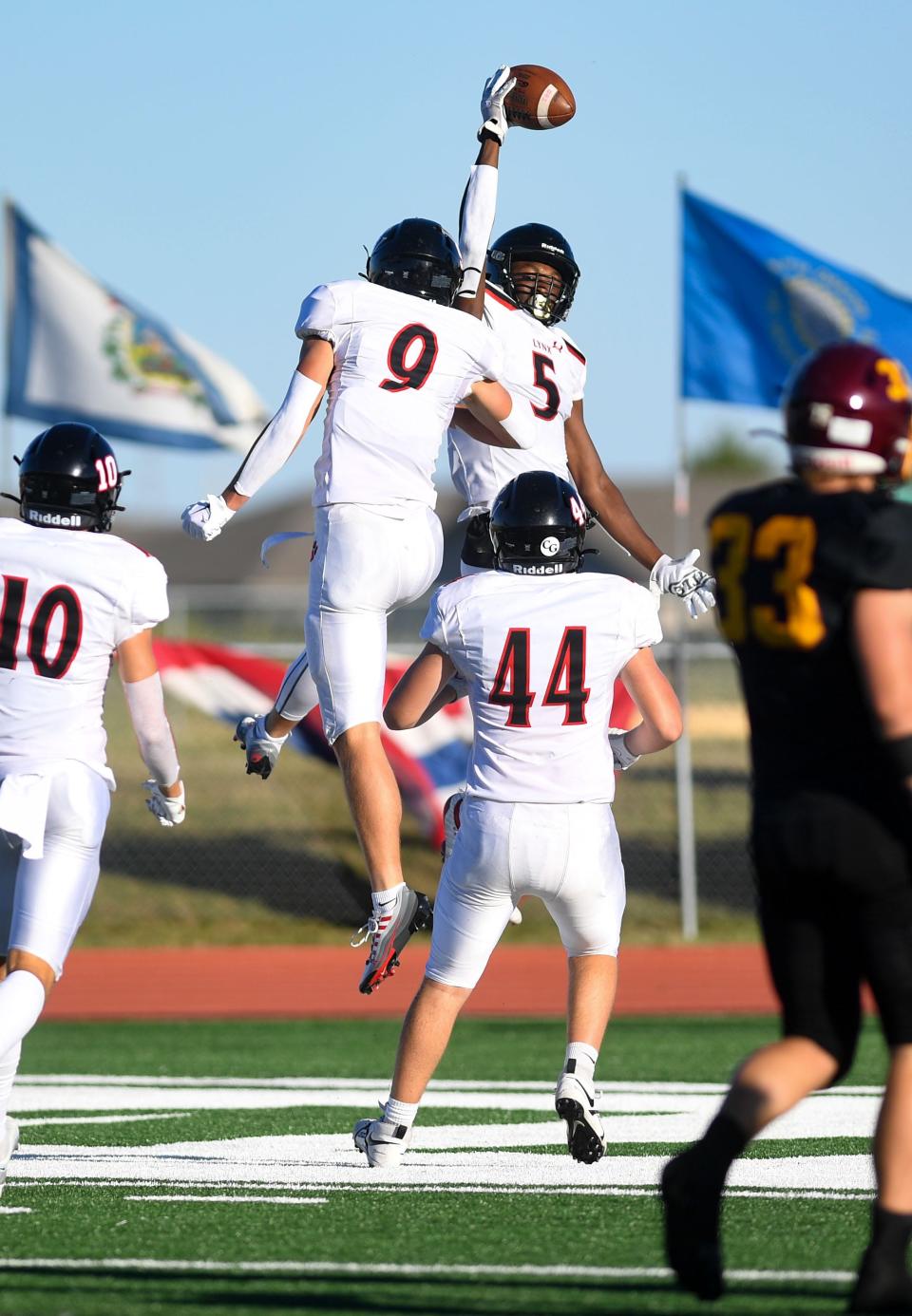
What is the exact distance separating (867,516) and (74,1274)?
2348 mm

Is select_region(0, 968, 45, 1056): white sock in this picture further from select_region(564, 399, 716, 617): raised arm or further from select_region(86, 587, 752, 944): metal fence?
select_region(86, 587, 752, 944): metal fence

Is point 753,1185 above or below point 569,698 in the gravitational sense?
below

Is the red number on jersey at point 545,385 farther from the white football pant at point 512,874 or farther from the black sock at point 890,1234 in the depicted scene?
the black sock at point 890,1234

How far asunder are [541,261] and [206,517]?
1.76m

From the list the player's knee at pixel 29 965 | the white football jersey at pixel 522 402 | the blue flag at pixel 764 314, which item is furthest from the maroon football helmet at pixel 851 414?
the blue flag at pixel 764 314

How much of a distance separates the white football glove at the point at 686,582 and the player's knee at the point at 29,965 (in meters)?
2.54

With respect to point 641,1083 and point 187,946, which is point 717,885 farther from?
point 641,1083

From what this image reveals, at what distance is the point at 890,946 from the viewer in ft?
13.0

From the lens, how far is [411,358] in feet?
22.1

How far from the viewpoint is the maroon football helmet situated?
4086 millimetres

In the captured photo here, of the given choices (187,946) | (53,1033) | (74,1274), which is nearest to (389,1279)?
(74,1274)

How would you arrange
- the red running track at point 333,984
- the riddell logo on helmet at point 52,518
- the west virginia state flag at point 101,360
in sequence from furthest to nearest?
the west virginia state flag at point 101,360, the red running track at point 333,984, the riddell logo on helmet at point 52,518

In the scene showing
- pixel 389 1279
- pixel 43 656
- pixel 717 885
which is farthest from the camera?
pixel 717 885

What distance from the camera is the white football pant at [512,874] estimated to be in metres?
5.91
